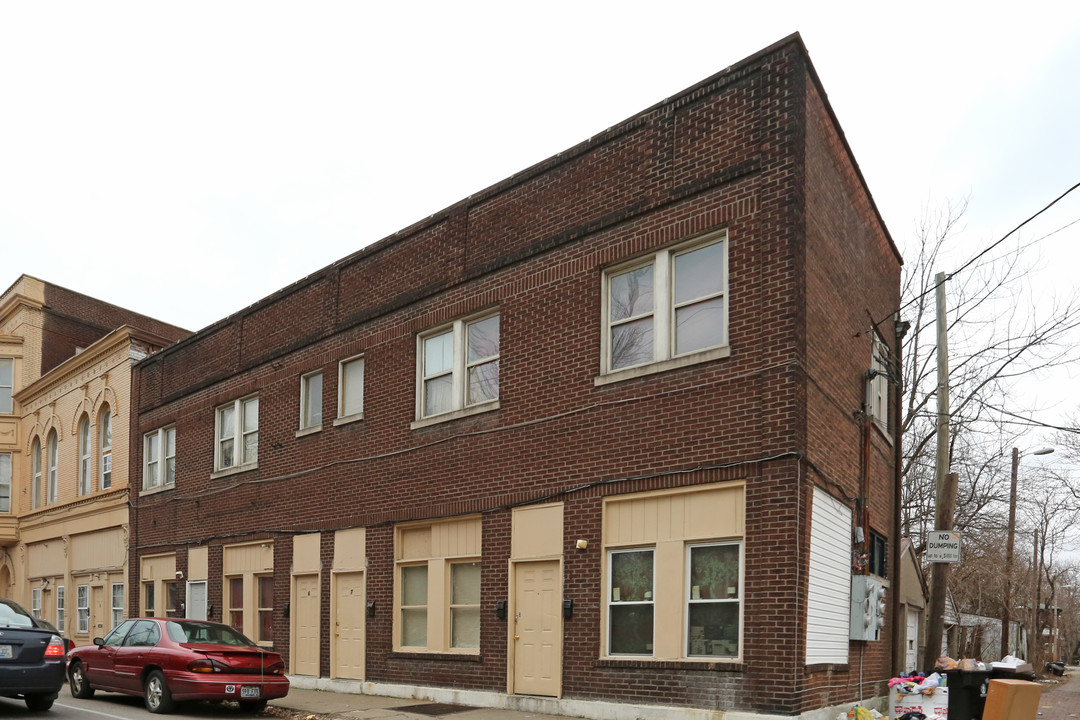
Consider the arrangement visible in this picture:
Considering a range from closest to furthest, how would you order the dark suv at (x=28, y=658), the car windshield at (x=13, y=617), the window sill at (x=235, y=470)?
the dark suv at (x=28, y=658) < the car windshield at (x=13, y=617) < the window sill at (x=235, y=470)

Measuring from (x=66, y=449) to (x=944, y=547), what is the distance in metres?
26.6

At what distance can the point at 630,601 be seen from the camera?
1318 centimetres

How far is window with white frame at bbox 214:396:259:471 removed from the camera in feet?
71.9

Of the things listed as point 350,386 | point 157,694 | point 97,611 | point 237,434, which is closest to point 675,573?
point 157,694

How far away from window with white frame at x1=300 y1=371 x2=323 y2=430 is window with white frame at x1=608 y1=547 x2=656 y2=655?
8456mm

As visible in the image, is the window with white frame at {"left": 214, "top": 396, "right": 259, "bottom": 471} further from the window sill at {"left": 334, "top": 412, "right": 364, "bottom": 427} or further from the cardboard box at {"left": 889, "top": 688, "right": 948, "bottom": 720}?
the cardboard box at {"left": 889, "top": 688, "right": 948, "bottom": 720}

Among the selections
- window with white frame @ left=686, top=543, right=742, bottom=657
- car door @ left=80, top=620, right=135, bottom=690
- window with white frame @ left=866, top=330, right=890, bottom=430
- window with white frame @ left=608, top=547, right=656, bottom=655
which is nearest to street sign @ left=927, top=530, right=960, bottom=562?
window with white frame @ left=866, top=330, right=890, bottom=430

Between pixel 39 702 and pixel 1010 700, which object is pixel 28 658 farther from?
pixel 1010 700

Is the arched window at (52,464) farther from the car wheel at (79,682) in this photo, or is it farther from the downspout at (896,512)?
the downspout at (896,512)

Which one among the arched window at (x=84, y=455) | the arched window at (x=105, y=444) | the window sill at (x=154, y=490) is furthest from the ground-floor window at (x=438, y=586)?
the arched window at (x=84, y=455)

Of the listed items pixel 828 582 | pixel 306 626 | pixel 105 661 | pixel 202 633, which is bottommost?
pixel 306 626

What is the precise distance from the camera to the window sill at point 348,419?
18375 mm

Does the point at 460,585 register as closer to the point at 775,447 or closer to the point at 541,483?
the point at 541,483

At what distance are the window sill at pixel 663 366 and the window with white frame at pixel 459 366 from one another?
8.21 feet
